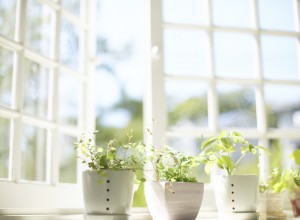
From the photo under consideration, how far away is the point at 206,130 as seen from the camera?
2104mm

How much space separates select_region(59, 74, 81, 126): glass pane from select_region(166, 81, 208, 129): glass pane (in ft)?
1.50

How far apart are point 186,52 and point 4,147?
3.52ft

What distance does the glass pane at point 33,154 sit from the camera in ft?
5.53

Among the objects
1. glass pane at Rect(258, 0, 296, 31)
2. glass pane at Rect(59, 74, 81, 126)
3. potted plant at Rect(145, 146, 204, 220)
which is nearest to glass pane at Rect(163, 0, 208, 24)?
glass pane at Rect(258, 0, 296, 31)

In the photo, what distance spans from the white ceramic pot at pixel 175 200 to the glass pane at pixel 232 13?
1060 millimetres

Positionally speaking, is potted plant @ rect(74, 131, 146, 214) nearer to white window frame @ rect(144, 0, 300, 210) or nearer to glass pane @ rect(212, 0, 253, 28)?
white window frame @ rect(144, 0, 300, 210)

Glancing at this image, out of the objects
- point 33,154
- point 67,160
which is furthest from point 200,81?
point 33,154

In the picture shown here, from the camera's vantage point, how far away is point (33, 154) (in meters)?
Result: 1.75

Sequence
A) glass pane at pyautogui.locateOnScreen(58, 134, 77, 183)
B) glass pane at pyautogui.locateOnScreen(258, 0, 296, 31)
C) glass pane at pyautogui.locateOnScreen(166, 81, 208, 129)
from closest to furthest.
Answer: glass pane at pyautogui.locateOnScreen(58, 134, 77, 183), glass pane at pyautogui.locateOnScreen(166, 81, 208, 129), glass pane at pyautogui.locateOnScreen(258, 0, 296, 31)

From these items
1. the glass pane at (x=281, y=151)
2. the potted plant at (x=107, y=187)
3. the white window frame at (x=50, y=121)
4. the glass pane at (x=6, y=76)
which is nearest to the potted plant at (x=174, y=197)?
the potted plant at (x=107, y=187)

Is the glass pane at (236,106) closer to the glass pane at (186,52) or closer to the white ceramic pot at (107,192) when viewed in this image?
the glass pane at (186,52)

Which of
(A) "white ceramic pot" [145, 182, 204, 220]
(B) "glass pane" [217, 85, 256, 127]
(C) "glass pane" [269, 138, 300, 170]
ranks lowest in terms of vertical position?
(A) "white ceramic pot" [145, 182, 204, 220]

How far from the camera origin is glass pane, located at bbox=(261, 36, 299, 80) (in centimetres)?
229

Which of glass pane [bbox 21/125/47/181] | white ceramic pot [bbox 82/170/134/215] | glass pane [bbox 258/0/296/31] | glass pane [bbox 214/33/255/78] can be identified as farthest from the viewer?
glass pane [bbox 258/0/296/31]
